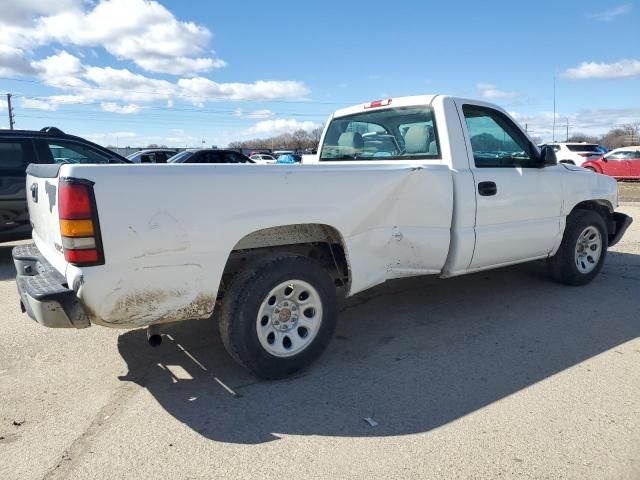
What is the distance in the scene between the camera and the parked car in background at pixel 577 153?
82.7ft

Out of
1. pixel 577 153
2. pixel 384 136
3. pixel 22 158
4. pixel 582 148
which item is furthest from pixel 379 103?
pixel 582 148

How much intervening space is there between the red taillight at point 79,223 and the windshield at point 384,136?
284 centimetres

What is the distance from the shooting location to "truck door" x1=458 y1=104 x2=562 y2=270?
440 centimetres

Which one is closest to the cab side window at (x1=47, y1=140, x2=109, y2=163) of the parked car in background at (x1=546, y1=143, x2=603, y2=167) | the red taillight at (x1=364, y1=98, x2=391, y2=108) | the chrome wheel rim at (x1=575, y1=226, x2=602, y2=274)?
the red taillight at (x1=364, y1=98, x2=391, y2=108)

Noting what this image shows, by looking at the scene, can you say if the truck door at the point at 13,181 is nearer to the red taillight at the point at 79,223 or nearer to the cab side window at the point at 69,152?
the cab side window at the point at 69,152

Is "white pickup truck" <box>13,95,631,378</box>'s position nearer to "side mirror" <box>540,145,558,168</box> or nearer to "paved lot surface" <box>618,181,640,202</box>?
"side mirror" <box>540,145,558,168</box>

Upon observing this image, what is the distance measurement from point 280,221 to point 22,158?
5454mm

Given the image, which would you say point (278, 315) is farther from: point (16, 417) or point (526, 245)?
point (526, 245)

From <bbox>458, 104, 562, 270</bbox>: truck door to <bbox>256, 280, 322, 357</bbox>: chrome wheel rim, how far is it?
1.67 metres

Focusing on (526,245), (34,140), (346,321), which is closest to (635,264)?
(526,245)

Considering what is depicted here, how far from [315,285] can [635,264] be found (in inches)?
216

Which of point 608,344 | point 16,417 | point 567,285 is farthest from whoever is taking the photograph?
point 567,285

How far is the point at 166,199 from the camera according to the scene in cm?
282

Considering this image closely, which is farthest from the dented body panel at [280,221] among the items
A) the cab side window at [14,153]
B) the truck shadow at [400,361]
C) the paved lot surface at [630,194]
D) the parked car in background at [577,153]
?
the parked car in background at [577,153]
